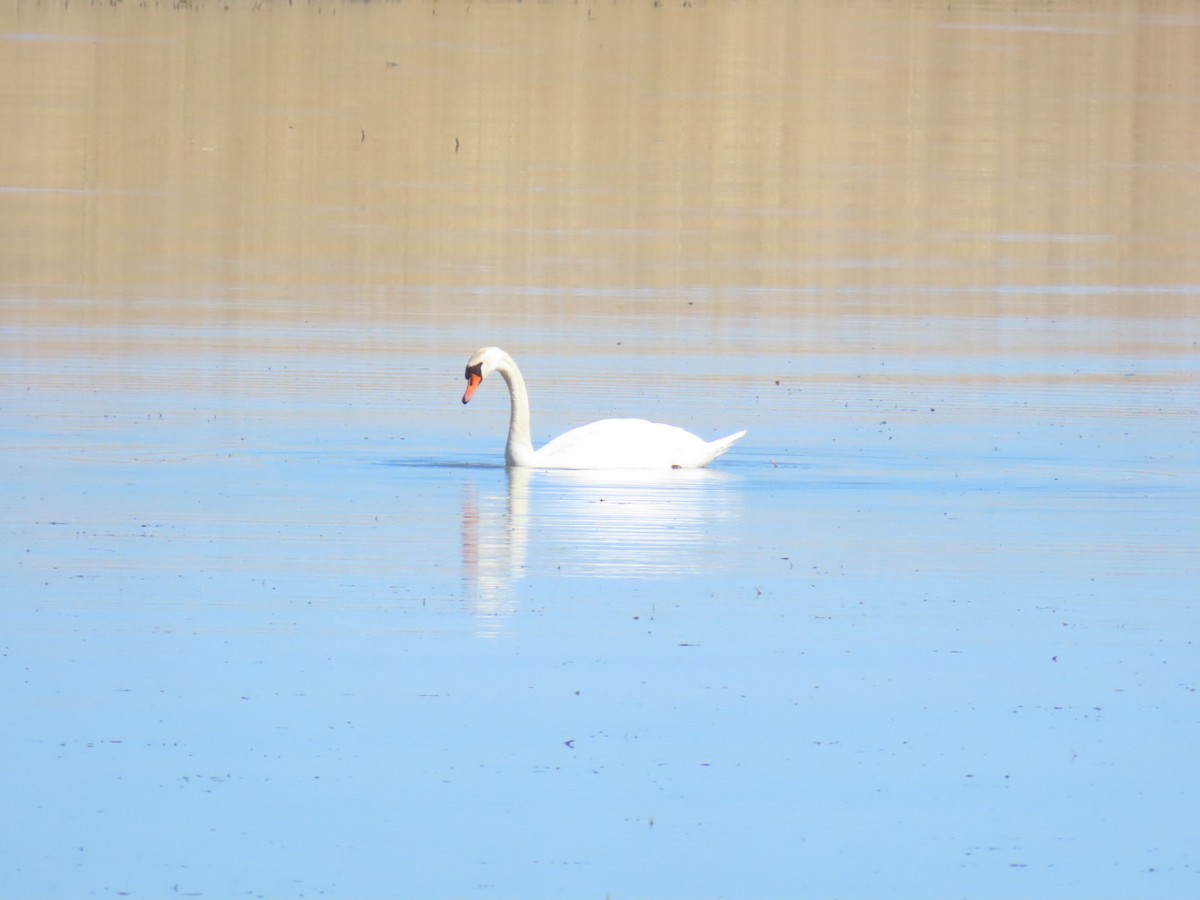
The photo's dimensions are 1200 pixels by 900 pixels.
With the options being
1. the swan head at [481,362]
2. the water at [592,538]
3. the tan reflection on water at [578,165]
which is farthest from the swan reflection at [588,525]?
the tan reflection on water at [578,165]

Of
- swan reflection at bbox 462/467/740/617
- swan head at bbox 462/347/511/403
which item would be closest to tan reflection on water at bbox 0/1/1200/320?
swan head at bbox 462/347/511/403

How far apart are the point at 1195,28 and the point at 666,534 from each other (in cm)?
7170

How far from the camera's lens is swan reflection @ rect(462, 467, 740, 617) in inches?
480

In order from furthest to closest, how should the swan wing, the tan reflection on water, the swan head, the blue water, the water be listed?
the tan reflection on water < the swan head < the swan wing < the water < the blue water

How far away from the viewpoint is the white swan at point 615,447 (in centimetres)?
1535

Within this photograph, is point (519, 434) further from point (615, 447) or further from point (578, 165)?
point (578, 165)

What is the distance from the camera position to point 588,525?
1363 centimetres

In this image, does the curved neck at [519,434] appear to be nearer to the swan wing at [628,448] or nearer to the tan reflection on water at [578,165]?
the swan wing at [628,448]

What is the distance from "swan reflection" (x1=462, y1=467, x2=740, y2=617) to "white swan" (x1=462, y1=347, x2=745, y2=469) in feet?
0.21

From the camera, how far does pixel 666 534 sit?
13477mm

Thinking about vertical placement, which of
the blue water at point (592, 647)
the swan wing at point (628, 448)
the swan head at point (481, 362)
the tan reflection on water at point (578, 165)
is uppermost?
the tan reflection on water at point (578, 165)

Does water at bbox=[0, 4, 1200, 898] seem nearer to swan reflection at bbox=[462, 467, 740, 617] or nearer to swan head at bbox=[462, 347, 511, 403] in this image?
swan reflection at bbox=[462, 467, 740, 617]

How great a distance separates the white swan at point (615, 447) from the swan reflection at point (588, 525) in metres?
0.07

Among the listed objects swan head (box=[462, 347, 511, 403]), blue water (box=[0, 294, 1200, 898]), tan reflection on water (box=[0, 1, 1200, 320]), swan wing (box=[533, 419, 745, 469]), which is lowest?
blue water (box=[0, 294, 1200, 898])
